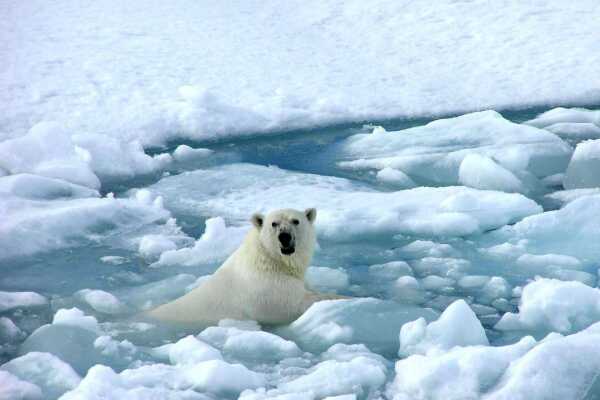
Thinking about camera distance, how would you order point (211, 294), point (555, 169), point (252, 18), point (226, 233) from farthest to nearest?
point (252, 18)
point (555, 169)
point (226, 233)
point (211, 294)

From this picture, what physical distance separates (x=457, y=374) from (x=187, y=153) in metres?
4.02

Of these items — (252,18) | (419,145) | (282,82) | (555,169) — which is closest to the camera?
(555,169)

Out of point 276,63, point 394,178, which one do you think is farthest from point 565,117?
point 276,63

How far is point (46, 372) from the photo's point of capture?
362 cm

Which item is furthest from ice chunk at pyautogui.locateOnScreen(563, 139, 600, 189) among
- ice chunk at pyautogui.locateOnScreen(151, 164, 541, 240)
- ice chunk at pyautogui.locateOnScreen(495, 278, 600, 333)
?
ice chunk at pyautogui.locateOnScreen(495, 278, 600, 333)

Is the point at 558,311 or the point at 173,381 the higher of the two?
the point at 173,381

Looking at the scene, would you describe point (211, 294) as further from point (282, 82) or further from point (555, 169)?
point (282, 82)

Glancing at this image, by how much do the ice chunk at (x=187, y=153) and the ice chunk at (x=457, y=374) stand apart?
3819 millimetres

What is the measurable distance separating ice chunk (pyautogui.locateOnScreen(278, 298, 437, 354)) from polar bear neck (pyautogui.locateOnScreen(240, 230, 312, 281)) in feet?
1.48

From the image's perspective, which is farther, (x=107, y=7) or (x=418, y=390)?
(x=107, y=7)

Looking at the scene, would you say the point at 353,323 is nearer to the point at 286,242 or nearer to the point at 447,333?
the point at 447,333

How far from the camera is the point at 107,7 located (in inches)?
418

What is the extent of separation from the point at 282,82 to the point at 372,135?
1.54 metres

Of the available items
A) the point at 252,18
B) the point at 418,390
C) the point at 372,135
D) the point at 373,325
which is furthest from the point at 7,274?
the point at 252,18
